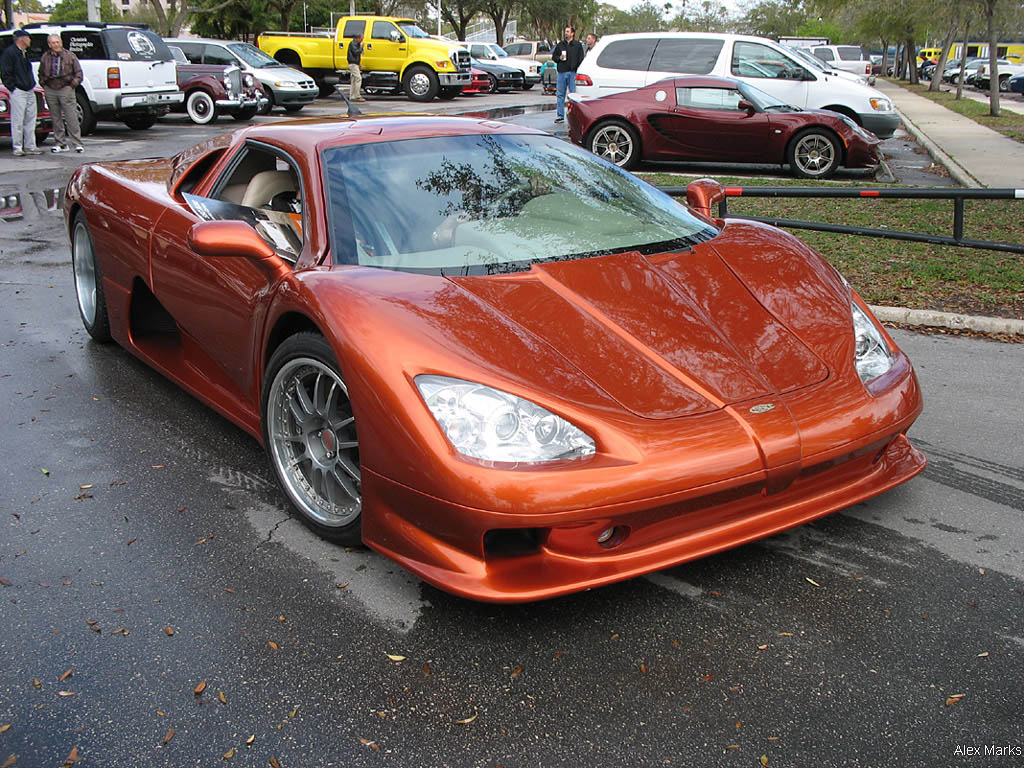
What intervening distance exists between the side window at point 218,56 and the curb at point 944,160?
14.6 metres

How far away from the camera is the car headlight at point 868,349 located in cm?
312

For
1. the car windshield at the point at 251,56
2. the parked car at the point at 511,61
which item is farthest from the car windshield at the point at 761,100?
the parked car at the point at 511,61

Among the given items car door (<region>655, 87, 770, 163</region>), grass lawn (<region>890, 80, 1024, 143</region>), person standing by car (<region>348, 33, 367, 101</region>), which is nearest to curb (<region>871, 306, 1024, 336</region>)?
car door (<region>655, 87, 770, 163</region>)

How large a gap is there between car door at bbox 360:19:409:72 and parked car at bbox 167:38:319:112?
4.03 m

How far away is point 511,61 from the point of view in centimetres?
3575

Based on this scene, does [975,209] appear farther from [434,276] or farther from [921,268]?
[434,276]

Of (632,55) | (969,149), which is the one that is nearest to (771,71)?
(632,55)

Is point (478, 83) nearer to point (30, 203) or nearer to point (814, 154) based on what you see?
point (814, 154)

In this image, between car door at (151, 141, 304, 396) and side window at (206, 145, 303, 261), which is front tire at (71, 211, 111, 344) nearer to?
car door at (151, 141, 304, 396)

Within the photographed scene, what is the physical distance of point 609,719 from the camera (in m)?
2.31

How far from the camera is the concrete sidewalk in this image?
11914 mm

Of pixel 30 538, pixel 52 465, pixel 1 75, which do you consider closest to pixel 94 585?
pixel 30 538

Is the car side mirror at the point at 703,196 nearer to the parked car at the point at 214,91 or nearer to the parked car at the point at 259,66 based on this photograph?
the parked car at the point at 214,91

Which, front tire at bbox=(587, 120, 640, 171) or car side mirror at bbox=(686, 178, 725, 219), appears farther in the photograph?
front tire at bbox=(587, 120, 640, 171)
